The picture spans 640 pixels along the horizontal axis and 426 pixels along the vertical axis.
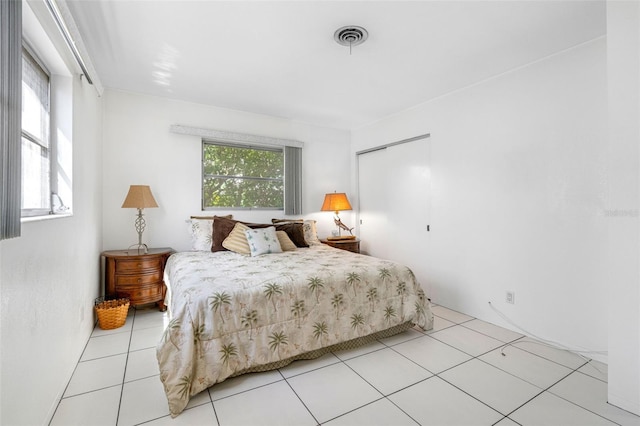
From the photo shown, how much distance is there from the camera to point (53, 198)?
2.05m

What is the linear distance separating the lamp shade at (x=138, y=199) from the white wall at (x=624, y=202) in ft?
12.4

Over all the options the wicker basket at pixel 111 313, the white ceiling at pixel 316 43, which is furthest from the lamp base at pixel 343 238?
the wicker basket at pixel 111 313

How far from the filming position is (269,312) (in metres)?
2.05

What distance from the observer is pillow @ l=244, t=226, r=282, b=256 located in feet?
10.3

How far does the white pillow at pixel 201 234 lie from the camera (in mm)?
3396

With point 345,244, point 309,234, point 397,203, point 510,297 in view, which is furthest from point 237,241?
point 510,297

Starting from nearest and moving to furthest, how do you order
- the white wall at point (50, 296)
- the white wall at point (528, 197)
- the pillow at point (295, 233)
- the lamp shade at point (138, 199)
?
the white wall at point (50, 296) → the white wall at point (528, 197) → the lamp shade at point (138, 199) → the pillow at point (295, 233)

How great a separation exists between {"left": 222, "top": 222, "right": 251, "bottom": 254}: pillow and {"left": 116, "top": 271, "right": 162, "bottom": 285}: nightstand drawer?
734 millimetres

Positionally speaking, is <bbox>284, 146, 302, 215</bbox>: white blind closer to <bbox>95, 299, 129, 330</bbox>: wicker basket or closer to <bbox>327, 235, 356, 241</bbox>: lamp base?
<bbox>327, 235, 356, 241</bbox>: lamp base

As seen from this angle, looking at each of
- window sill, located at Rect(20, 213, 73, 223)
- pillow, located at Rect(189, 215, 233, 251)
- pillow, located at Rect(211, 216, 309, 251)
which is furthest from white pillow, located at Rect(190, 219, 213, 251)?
window sill, located at Rect(20, 213, 73, 223)

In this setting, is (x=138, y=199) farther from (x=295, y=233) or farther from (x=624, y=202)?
(x=624, y=202)

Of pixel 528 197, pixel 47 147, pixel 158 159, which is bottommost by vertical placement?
pixel 528 197

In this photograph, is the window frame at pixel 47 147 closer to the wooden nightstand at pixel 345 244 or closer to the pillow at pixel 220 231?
the pillow at pixel 220 231

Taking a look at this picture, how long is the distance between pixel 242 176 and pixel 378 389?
3.12 meters
